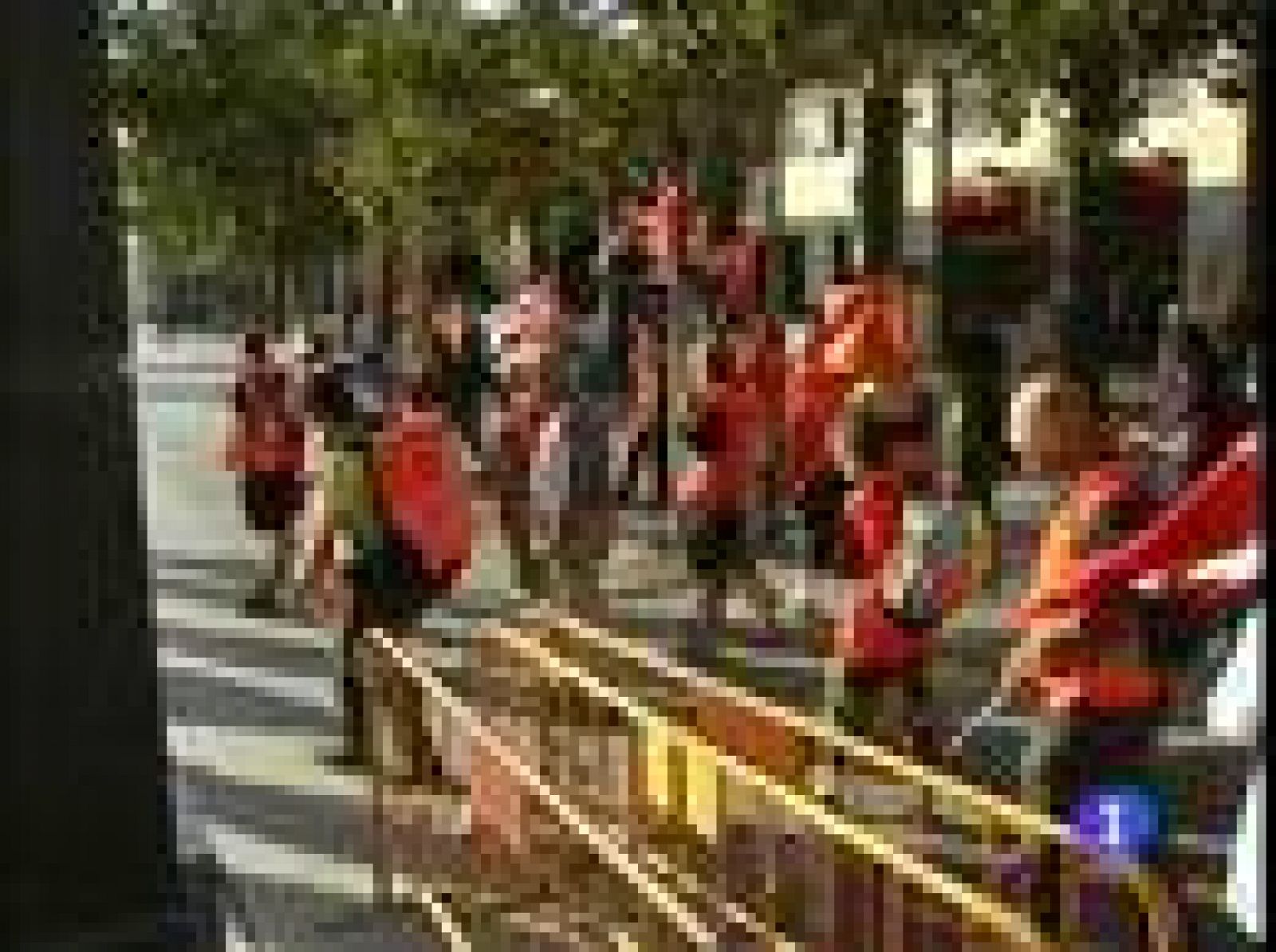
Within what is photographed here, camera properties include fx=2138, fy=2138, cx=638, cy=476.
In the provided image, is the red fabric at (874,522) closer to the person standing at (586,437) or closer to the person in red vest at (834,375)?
the person in red vest at (834,375)

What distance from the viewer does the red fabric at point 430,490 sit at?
211 cm

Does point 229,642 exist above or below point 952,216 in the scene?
below

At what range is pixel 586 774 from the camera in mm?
2010

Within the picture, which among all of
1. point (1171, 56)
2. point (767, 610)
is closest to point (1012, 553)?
point (767, 610)

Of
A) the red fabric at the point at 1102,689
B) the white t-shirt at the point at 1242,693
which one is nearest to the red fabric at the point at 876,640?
the red fabric at the point at 1102,689

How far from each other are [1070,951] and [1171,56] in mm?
666

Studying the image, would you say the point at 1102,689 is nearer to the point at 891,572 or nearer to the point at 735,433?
the point at 891,572

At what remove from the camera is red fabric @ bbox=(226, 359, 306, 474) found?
90.1 inches

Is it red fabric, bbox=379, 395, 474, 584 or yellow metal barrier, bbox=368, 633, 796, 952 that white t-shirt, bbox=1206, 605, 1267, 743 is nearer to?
yellow metal barrier, bbox=368, 633, 796, 952

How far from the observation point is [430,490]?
215 cm

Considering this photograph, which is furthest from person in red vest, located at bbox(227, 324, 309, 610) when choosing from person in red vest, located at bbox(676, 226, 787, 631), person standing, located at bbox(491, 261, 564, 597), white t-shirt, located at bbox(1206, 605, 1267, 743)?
white t-shirt, located at bbox(1206, 605, 1267, 743)

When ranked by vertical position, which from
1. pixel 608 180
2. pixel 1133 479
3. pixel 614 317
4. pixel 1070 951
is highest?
pixel 608 180

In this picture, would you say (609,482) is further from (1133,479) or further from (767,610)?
(1133,479)

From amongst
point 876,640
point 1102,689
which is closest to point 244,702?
point 876,640
